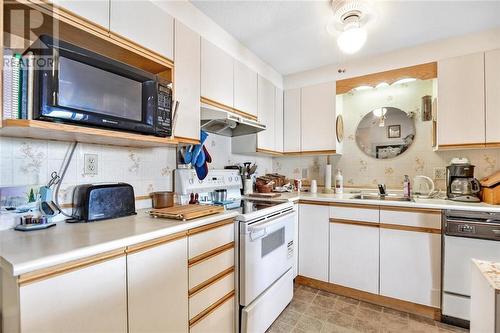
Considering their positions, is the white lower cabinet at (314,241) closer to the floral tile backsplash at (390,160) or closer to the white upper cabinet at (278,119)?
the floral tile backsplash at (390,160)

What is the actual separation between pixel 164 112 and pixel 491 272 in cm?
159

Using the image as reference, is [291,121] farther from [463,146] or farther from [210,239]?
[210,239]

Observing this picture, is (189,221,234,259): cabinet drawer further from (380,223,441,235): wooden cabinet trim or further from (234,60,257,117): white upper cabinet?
(380,223,441,235): wooden cabinet trim

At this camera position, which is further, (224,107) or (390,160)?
(390,160)

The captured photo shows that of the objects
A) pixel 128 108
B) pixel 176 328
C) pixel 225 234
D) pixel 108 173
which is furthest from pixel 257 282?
pixel 128 108

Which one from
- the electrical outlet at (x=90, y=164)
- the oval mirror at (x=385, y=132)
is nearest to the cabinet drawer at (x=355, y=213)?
the oval mirror at (x=385, y=132)

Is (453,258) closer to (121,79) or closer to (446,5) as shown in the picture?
(446,5)

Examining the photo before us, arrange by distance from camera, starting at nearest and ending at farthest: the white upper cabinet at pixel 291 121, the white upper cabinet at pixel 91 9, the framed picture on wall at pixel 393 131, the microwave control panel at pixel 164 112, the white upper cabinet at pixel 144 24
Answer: the white upper cabinet at pixel 91 9
the white upper cabinet at pixel 144 24
the microwave control panel at pixel 164 112
the framed picture on wall at pixel 393 131
the white upper cabinet at pixel 291 121

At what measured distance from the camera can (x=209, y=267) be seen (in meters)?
1.35

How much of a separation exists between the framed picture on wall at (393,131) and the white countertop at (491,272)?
6.27 ft

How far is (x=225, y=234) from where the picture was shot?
4.83 feet

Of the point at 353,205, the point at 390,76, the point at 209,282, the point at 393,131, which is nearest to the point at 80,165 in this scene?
the point at 209,282

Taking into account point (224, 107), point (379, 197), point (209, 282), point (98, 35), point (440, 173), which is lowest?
point (209, 282)

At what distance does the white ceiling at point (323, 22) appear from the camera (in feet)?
5.46
